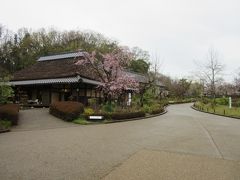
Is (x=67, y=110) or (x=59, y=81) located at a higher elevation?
(x=59, y=81)

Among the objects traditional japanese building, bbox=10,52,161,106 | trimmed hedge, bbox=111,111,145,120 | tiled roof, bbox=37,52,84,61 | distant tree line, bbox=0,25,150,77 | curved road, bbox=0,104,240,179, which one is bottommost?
curved road, bbox=0,104,240,179

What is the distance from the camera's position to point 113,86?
64.1ft

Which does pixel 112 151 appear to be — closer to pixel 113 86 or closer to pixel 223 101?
pixel 113 86

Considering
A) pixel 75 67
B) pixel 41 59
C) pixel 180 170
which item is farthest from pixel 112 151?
pixel 41 59

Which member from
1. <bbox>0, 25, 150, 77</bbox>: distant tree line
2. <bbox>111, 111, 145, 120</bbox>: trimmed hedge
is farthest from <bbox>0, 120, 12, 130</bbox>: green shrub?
<bbox>0, 25, 150, 77</bbox>: distant tree line

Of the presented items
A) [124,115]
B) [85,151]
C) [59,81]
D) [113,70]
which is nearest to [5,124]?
[85,151]

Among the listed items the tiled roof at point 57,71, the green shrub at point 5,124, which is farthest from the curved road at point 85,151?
the tiled roof at point 57,71

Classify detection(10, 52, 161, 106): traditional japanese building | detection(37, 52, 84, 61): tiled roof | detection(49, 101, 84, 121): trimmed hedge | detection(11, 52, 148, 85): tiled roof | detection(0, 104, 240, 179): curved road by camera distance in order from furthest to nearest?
detection(37, 52, 84, 61): tiled roof → detection(11, 52, 148, 85): tiled roof → detection(10, 52, 161, 106): traditional japanese building → detection(49, 101, 84, 121): trimmed hedge → detection(0, 104, 240, 179): curved road

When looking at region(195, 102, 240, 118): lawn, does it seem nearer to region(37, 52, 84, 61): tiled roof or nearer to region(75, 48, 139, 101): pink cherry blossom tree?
region(75, 48, 139, 101): pink cherry blossom tree

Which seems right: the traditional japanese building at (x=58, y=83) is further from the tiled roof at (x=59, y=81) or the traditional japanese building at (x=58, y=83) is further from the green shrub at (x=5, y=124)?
the green shrub at (x=5, y=124)

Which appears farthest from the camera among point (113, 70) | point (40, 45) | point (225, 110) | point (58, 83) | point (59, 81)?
point (40, 45)

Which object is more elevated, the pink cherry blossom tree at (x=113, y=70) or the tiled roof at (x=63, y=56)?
the tiled roof at (x=63, y=56)

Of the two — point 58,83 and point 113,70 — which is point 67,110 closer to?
point 113,70

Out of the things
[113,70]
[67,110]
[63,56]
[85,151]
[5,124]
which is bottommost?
[85,151]
